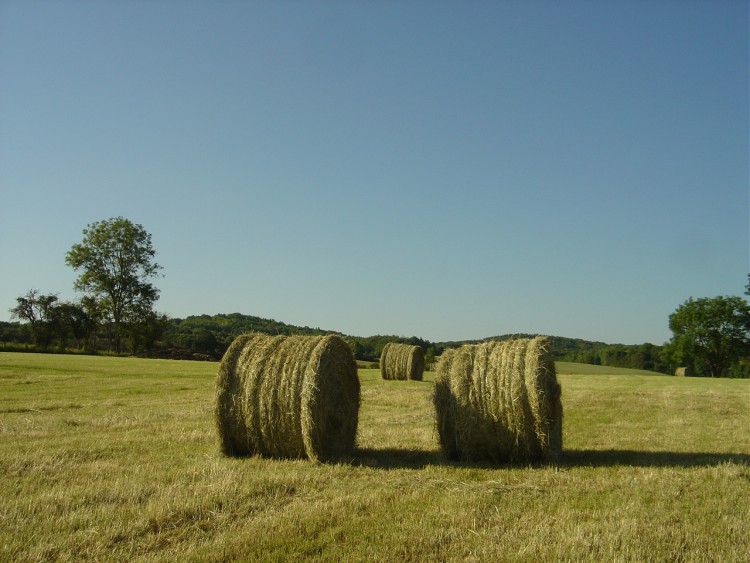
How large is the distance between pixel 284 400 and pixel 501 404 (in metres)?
2.75

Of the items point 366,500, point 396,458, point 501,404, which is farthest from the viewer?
point 396,458

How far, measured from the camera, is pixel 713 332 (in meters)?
59.8

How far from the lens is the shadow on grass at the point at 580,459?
7512mm

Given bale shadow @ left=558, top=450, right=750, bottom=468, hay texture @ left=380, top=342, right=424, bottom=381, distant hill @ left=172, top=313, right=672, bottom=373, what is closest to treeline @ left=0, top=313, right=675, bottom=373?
distant hill @ left=172, top=313, right=672, bottom=373

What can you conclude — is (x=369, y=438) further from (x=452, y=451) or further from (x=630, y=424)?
(x=630, y=424)

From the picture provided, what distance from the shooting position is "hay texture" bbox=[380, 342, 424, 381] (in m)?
24.4

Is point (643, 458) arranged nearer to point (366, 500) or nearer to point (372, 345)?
point (366, 500)

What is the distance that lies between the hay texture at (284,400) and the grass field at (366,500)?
0.31 meters

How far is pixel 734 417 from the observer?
1370 centimetres

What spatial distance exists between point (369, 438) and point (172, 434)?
10.1ft

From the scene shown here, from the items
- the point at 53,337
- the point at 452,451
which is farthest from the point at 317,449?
the point at 53,337

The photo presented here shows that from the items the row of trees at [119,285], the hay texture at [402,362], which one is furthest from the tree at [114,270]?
the hay texture at [402,362]

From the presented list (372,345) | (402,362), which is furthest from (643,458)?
(372,345)

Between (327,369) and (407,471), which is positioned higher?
(327,369)
